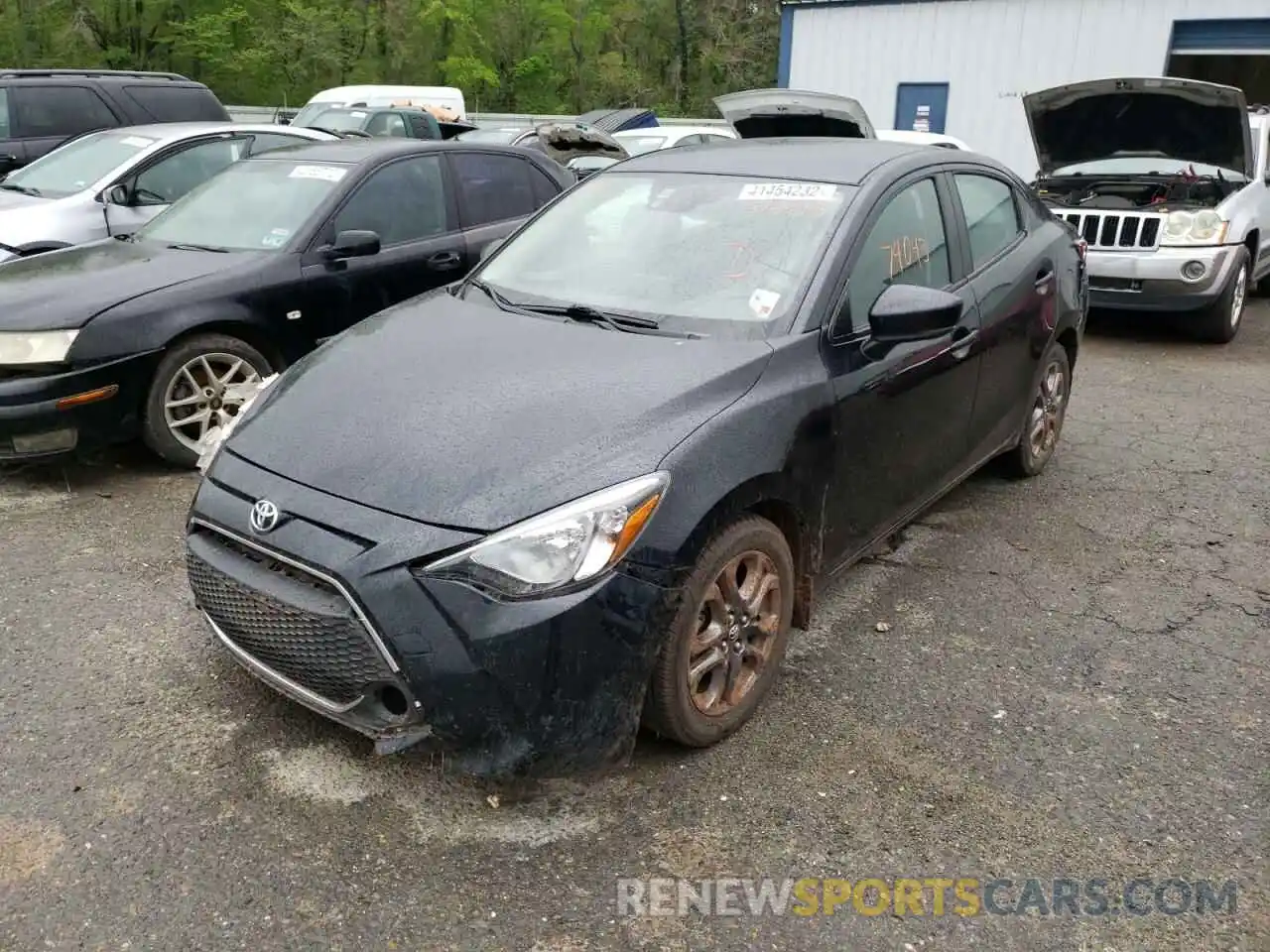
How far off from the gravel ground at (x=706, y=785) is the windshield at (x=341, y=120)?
12.2m

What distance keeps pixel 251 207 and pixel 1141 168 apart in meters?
7.46

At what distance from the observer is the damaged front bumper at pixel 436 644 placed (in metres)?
2.41

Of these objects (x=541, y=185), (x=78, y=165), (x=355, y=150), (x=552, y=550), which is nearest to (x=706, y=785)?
(x=552, y=550)

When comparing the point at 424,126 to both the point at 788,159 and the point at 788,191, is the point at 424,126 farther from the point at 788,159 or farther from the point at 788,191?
the point at 788,191

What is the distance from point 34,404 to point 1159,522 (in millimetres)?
5181

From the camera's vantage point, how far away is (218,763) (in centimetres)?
286

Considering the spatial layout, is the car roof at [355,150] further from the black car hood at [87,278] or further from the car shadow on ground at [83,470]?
the car shadow on ground at [83,470]

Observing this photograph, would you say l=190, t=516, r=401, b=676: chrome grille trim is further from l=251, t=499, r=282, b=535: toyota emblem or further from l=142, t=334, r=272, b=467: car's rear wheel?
l=142, t=334, r=272, b=467: car's rear wheel

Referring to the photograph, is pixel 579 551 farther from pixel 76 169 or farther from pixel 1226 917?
pixel 76 169

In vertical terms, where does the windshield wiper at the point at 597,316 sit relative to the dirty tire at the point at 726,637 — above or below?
above

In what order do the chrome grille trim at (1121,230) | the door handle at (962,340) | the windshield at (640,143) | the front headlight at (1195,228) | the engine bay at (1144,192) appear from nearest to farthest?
1. the door handle at (962,340)
2. the front headlight at (1195,228)
3. the chrome grille trim at (1121,230)
4. the engine bay at (1144,192)
5. the windshield at (640,143)

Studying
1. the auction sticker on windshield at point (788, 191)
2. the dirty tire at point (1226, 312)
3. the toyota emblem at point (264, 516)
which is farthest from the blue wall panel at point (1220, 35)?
the toyota emblem at point (264, 516)

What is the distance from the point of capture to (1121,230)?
809cm

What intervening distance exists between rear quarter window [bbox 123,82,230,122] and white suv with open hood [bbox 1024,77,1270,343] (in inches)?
318
